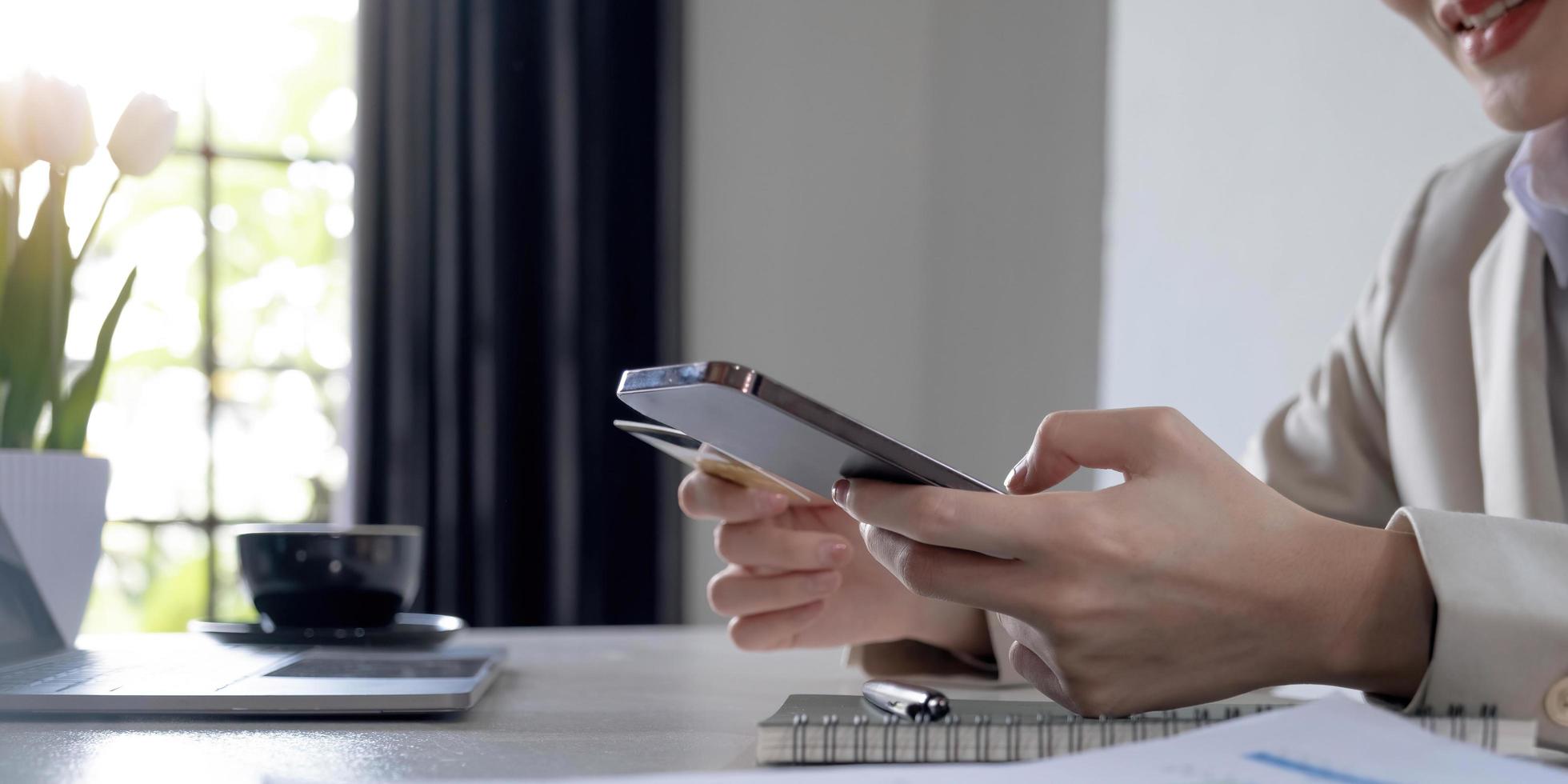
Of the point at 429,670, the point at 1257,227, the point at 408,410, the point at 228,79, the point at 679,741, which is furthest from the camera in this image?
the point at 228,79

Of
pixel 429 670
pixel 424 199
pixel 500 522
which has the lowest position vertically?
pixel 500 522

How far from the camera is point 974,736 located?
412 mm

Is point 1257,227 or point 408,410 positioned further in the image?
point 408,410

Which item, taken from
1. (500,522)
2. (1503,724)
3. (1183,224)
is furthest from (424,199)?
(1503,724)

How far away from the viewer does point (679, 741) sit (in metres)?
0.50

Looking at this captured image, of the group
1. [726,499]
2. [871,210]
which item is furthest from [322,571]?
[871,210]

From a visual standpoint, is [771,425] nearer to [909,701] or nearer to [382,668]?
[909,701]

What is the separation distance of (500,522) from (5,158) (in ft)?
6.70

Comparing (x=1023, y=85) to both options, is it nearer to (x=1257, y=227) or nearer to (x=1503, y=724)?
(x=1257, y=227)

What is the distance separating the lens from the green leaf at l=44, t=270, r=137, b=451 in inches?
33.8

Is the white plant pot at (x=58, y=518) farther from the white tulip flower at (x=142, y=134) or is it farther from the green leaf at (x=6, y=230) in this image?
the white tulip flower at (x=142, y=134)

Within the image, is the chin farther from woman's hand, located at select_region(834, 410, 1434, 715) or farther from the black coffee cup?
the black coffee cup

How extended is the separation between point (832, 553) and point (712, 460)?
0.20 metres

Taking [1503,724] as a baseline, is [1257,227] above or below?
above
